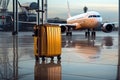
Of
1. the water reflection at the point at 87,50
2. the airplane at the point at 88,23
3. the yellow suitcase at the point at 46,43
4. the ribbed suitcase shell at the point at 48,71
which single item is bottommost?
the ribbed suitcase shell at the point at 48,71

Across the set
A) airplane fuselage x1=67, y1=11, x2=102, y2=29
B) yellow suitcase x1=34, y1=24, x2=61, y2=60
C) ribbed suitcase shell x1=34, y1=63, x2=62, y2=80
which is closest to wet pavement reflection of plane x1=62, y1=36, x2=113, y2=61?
yellow suitcase x1=34, y1=24, x2=61, y2=60

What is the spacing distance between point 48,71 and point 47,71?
27mm

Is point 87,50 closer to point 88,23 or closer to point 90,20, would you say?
point 90,20

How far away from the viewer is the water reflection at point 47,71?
8188 mm

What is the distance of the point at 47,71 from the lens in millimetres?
9164

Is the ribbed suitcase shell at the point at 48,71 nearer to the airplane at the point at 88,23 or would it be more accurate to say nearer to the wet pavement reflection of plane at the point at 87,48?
the wet pavement reflection of plane at the point at 87,48

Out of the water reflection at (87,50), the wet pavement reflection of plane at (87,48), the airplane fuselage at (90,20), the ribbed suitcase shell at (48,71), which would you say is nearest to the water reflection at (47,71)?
the ribbed suitcase shell at (48,71)

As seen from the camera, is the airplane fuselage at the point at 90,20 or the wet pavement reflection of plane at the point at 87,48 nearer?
the wet pavement reflection of plane at the point at 87,48

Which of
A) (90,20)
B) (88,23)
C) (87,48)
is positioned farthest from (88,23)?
(87,48)

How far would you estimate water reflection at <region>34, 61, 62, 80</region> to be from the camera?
819 centimetres

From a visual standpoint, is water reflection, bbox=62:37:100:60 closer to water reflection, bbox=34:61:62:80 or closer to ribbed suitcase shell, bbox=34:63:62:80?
water reflection, bbox=34:61:62:80

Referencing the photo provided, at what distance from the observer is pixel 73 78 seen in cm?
805

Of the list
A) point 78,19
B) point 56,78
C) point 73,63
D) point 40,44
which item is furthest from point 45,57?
point 78,19

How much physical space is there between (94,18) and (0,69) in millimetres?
38010
